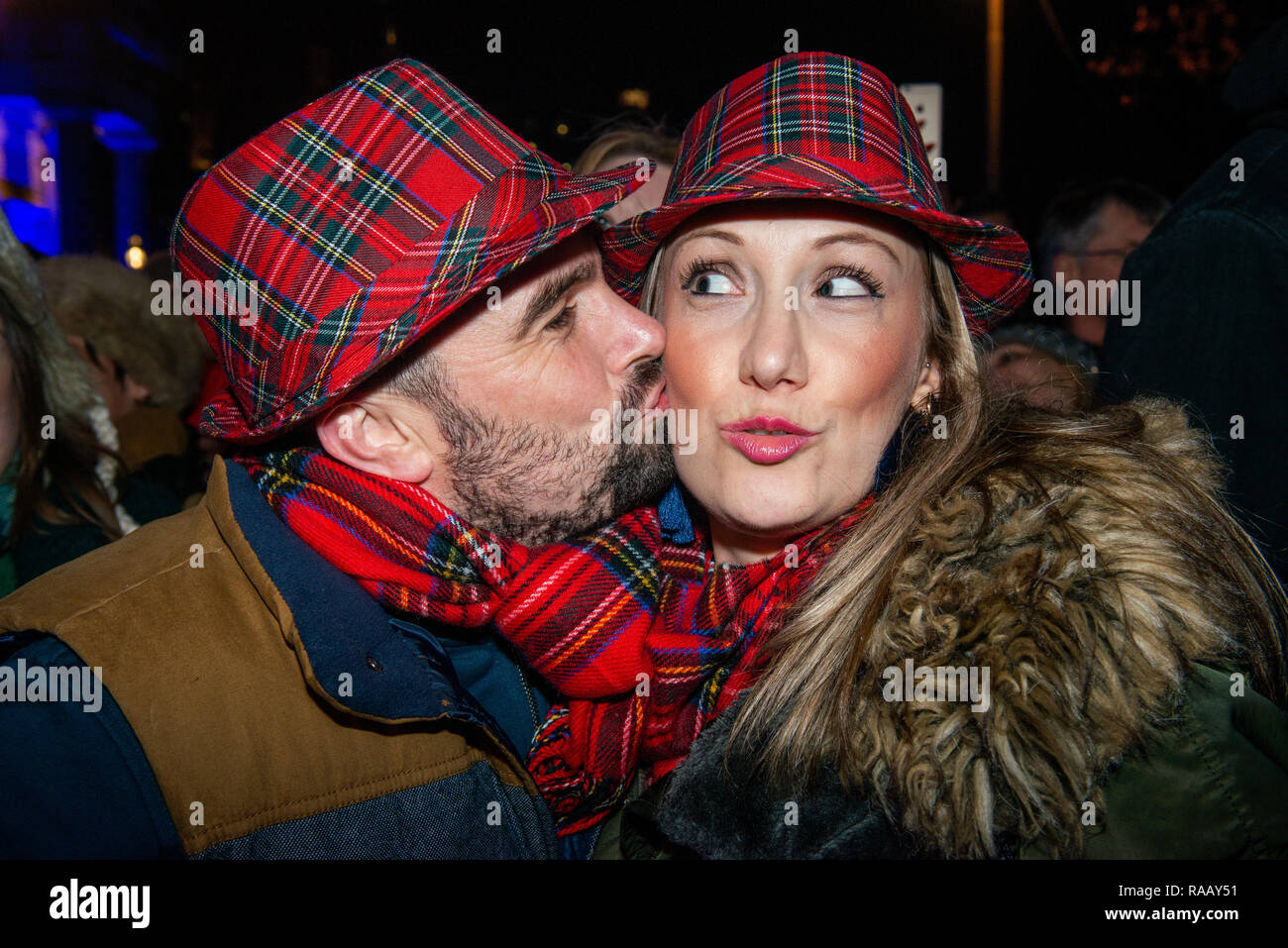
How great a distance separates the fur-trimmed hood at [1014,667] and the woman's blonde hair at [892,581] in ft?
0.10

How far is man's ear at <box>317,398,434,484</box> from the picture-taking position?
2.17 metres

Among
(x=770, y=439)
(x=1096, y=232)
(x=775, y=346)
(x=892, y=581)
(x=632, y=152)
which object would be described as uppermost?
(x=632, y=152)

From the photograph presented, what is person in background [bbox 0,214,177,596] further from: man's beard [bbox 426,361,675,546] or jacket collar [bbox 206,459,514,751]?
man's beard [bbox 426,361,675,546]

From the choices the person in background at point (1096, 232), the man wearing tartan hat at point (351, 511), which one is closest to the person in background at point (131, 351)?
the man wearing tartan hat at point (351, 511)

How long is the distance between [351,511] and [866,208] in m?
1.33

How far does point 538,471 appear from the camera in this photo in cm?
222

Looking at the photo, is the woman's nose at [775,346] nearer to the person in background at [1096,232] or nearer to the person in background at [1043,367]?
the person in background at [1043,367]

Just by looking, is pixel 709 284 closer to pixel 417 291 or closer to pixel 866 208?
pixel 866 208

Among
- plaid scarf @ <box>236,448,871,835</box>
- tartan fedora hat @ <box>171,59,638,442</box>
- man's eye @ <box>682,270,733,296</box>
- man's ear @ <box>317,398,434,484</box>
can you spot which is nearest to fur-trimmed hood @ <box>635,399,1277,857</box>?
plaid scarf @ <box>236,448,871,835</box>

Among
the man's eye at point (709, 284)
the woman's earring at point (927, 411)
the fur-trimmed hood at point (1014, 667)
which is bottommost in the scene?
the fur-trimmed hood at point (1014, 667)

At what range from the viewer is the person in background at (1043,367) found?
7.40 feet

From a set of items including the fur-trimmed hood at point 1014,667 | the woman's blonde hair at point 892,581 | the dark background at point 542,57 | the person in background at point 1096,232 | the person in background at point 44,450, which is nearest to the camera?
the fur-trimmed hood at point 1014,667

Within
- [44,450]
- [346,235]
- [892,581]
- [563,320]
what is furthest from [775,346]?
[44,450]
